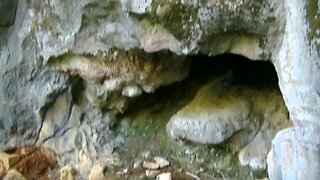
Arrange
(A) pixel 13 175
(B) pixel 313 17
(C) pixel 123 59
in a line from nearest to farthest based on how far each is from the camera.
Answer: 1. (B) pixel 313 17
2. (C) pixel 123 59
3. (A) pixel 13 175

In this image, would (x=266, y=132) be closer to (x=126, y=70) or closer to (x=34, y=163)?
(x=126, y=70)

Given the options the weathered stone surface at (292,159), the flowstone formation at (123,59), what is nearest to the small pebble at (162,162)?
the flowstone formation at (123,59)

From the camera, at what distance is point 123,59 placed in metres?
1.44

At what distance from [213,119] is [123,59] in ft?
0.82

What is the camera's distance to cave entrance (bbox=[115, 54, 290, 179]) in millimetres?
1497

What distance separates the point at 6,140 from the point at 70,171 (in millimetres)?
229

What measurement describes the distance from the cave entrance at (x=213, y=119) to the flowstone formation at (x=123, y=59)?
2 cm

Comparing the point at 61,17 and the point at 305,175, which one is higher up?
the point at 61,17

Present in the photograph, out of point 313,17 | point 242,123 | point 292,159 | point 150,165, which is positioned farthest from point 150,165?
point 313,17

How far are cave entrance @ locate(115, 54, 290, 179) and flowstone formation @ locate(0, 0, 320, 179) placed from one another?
17 mm

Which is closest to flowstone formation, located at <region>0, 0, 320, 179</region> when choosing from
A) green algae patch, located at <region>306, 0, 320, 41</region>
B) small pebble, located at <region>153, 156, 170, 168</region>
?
green algae patch, located at <region>306, 0, 320, 41</region>

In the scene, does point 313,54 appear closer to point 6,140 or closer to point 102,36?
point 102,36

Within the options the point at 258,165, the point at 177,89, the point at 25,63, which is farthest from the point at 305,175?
the point at 25,63

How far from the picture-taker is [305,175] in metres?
1.04
